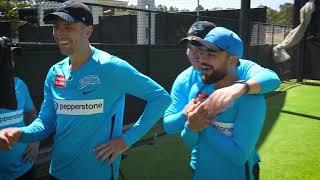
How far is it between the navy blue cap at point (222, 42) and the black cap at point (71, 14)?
2.16 ft

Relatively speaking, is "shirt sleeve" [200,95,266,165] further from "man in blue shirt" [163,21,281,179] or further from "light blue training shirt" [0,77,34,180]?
"light blue training shirt" [0,77,34,180]

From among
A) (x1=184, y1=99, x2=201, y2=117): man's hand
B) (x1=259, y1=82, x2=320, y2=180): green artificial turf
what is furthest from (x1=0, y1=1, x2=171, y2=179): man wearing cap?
(x1=259, y1=82, x2=320, y2=180): green artificial turf

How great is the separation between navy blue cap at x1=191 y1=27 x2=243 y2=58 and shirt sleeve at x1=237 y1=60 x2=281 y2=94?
17cm

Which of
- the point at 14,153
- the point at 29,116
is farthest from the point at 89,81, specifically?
the point at 29,116

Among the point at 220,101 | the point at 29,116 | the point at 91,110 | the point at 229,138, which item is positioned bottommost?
the point at 29,116

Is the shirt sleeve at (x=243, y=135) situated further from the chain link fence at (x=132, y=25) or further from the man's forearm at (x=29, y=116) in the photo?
the chain link fence at (x=132, y=25)

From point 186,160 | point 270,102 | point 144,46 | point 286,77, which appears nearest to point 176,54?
point 144,46

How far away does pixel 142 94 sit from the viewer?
8.99ft

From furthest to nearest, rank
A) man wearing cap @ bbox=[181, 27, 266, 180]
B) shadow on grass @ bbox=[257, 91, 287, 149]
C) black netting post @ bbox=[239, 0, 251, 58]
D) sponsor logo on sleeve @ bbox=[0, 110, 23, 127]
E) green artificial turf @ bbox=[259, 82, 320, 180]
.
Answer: black netting post @ bbox=[239, 0, 251, 58] → shadow on grass @ bbox=[257, 91, 287, 149] → green artificial turf @ bbox=[259, 82, 320, 180] → sponsor logo on sleeve @ bbox=[0, 110, 23, 127] → man wearing cap @ bbox=[181, 27, 266, 180]

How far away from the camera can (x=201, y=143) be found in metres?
2.70

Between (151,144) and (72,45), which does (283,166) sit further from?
(72,45)

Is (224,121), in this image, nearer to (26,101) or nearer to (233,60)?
(233,60)

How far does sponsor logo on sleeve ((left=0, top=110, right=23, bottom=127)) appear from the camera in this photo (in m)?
3.14

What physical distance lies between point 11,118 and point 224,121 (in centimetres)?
155
